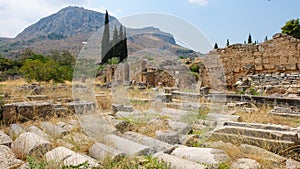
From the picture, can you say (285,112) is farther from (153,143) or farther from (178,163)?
(178,163)

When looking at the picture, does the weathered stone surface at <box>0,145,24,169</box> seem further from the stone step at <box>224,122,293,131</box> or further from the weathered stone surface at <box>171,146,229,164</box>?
the stone step at <box>224,122,293,131</box>

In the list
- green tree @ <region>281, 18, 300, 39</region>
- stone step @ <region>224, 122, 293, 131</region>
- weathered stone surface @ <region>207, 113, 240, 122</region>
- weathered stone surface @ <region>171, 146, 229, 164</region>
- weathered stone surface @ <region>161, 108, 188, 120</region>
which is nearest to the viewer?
weathered stone surface @ <region>171, 146, 229, 164</region>

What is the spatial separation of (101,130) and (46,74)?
51.3 feet

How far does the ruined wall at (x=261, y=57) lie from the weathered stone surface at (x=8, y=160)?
10.8m

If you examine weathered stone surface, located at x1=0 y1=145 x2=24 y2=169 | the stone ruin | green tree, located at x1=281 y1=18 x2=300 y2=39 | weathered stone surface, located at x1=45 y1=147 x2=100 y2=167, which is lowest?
weathered stone surface, located at x1=0 y1=145 x2=24 y2=169

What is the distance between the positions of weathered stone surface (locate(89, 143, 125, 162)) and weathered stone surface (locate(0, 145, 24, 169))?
3.05 ft

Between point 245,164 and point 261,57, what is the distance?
9434 millimetres

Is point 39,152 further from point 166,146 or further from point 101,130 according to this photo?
point 166,146

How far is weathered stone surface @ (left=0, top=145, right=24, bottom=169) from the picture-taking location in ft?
9.64

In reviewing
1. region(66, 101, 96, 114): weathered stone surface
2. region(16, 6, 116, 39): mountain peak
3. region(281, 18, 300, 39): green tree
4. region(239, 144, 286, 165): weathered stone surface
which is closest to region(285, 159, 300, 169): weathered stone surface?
region(239, 144, 286, 165): weathered stone surface

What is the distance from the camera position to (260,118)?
212 inches

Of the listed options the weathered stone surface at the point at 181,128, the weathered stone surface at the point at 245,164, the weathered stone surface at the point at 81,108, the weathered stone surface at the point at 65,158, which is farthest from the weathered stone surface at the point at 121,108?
the weathered stone surface at the point at 245,164

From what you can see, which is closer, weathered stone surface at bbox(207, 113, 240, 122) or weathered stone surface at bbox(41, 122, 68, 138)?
weathered stone surface at bbox(41, 122, 68, 138)

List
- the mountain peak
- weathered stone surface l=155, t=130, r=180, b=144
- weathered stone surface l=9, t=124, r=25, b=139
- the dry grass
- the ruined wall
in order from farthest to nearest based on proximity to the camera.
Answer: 1. the mountain peak
2. the ruined wall
3. the dry grass
4. weathered stone surface l=9, t=124, r=25, b=139
5. weathered stone surface l=155, t=130, r=180, b=144
